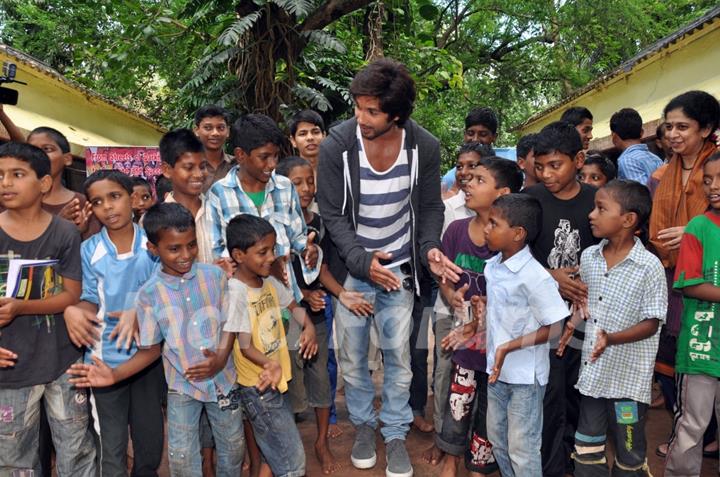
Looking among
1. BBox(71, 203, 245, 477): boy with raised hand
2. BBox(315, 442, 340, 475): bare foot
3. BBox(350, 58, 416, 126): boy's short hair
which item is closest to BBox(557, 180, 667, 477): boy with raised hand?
BBox(350, 58, 416, 126): boy's short hair

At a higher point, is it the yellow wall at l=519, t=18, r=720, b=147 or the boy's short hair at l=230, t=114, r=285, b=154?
the yellow wall at l=519, t=18, r=720, b=147

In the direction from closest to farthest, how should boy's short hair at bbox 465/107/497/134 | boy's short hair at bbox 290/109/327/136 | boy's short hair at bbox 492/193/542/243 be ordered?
1. boy's short hair at bbox 492/193/542/243
2. boy's short hair at bbox 290/109/327/136
3. boy's short hair at bbox 465/107/497/134

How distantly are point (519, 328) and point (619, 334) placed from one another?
466mm

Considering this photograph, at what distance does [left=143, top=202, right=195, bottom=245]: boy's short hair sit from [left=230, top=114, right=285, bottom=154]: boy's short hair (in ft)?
1.95

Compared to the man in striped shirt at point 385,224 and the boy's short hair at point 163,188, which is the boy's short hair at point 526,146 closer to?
the man in striped shirt at point 385,224

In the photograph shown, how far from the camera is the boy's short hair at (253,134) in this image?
3078mm

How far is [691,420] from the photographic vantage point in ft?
9.29

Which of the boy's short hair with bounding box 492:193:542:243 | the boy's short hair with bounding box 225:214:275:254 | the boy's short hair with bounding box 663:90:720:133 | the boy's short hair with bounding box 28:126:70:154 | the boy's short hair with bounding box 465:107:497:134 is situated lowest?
the boy's short hair with bounding box 225:214:275:254

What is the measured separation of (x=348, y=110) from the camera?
8.20 metres

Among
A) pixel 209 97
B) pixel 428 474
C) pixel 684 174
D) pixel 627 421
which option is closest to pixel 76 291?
pixel 428 474

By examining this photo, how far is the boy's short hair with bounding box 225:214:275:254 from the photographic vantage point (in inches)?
106

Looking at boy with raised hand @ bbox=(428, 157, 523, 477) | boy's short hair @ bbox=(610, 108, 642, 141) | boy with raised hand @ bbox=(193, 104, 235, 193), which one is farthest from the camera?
boy's short hair @ bbox=(610, 108, 642, 141)

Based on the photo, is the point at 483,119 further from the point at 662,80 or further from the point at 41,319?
the point at 662,80

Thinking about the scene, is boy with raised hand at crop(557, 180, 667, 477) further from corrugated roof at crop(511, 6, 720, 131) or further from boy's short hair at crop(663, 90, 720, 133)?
corrugated roof at crop(511, 6, 720, 131)
